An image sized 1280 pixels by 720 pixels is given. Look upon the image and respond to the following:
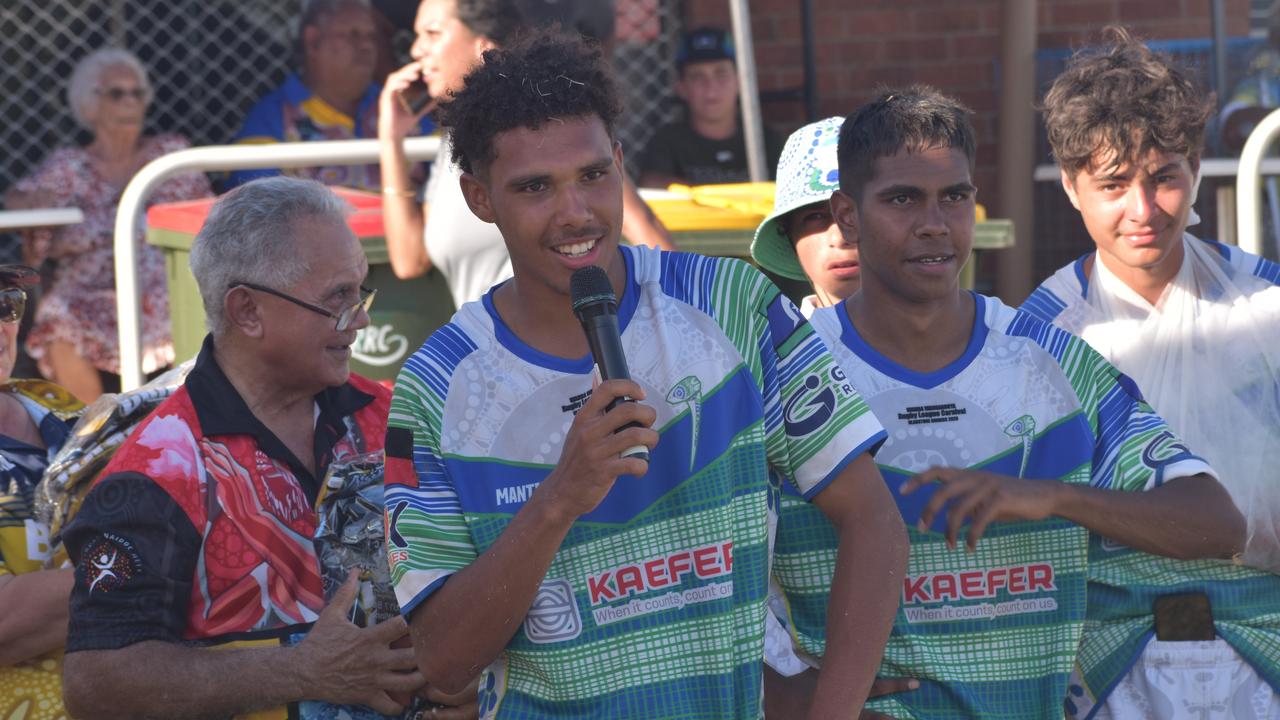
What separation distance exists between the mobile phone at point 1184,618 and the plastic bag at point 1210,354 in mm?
235

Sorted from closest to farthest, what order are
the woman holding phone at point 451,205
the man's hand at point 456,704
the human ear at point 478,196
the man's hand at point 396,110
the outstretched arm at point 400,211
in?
the human ear at point 478,196 → the man's hand at point 456,704 → the woman holding phone at point 451,205 → the outstretched arm at point 400,211 → the man's hand at point 396,110

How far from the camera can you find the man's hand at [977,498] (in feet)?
8.55

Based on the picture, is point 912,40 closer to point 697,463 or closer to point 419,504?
point 697,463

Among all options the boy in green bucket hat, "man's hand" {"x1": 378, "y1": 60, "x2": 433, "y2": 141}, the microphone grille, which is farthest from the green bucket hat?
"man's hand" {"x1": 378, "y1": 60, "x2": 433, "y2": 141}

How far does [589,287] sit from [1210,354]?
162cm

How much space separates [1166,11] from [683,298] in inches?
260

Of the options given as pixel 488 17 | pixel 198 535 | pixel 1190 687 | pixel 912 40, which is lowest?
pixel 1190 687

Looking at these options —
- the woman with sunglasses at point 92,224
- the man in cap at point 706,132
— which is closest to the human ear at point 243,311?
the woman with sunglasses at point 92,224

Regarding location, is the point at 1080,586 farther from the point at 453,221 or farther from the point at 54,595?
the point at 453,221

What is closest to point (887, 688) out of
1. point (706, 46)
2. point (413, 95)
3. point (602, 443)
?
point (602, 443)

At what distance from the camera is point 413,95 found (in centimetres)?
542

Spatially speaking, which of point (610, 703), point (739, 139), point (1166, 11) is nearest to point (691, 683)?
point (610, 703)

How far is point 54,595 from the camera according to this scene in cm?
322

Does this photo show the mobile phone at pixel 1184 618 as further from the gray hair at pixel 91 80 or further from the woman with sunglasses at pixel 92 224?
the gray hair at pixel 91 80
